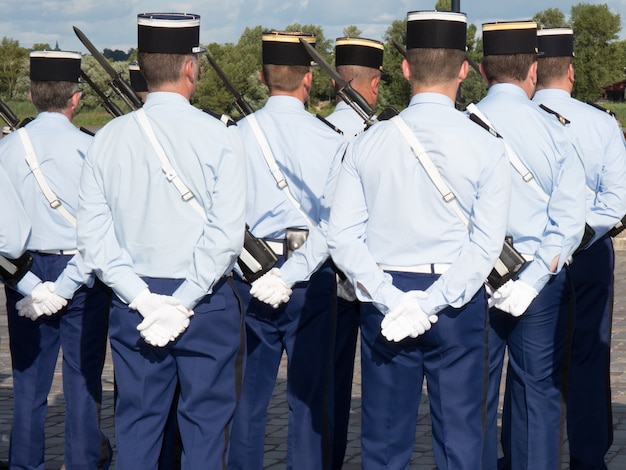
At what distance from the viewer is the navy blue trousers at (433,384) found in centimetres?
439

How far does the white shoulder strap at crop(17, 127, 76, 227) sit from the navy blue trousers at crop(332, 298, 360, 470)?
1.32m

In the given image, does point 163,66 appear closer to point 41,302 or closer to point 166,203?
point 166,203

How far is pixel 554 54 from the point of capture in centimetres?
598

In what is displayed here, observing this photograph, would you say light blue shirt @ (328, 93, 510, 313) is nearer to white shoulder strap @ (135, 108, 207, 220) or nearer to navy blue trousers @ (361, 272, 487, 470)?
navy blue trousers @ (361, 272, 487, 470)

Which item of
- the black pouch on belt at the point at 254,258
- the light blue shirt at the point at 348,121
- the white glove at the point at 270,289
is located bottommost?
the white glove at the point at 270,289

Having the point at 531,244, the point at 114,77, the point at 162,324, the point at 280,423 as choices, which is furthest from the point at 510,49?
the point at 280,423

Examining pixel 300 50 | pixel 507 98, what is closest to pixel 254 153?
pixel 300 50

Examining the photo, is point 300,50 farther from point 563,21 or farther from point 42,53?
point 563,21

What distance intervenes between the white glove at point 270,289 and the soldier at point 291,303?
127 millimetres

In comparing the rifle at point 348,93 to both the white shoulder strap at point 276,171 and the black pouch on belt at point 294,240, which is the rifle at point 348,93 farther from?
the black pouch on belt at point 294,240

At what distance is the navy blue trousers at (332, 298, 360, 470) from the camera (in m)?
5.75

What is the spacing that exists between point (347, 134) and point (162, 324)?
6.93ft

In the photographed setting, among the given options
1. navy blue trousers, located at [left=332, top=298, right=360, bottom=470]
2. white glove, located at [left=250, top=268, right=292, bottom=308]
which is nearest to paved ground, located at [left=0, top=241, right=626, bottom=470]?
navy blue trousers, located at [left=332, top=298, right=360, bottom=470]

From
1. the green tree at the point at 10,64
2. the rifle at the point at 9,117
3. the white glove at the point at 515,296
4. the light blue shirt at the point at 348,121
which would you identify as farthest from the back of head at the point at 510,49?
the green tree at the point at 10,64
